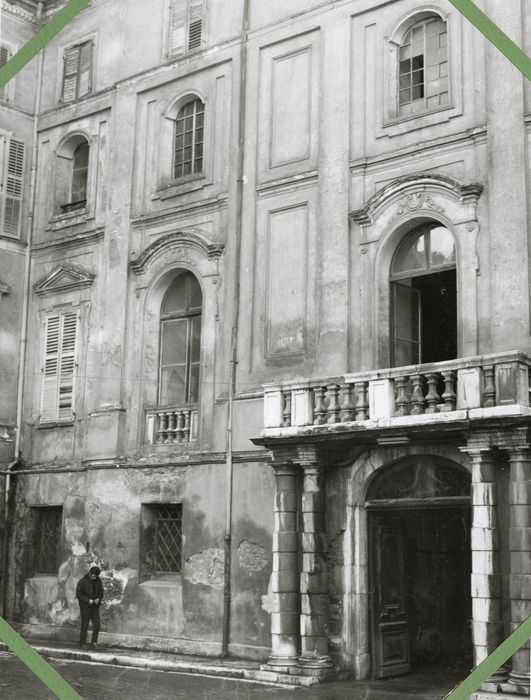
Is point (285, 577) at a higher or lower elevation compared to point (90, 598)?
higher

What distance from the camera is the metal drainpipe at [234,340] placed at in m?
17.0

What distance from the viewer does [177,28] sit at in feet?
67.2

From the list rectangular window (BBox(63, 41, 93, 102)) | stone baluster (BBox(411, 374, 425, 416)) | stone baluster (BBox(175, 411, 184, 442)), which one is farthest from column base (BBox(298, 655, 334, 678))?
rectangular window (BBox(63, 41, 93, 102))

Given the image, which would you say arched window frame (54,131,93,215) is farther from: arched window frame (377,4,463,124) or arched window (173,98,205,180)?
arched window frame (377,4,463,124)

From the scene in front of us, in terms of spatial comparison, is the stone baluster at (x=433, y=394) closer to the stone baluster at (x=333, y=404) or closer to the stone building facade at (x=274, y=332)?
the stone building facade at (x=274, y=332)

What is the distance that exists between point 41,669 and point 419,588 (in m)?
6.22

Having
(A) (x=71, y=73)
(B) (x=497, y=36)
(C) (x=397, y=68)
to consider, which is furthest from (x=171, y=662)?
(A) (x=71, y=73)

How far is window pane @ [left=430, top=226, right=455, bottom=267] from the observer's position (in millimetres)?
15984

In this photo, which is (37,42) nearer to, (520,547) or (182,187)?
(520,547)

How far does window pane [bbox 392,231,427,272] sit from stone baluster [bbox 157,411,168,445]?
208 inches

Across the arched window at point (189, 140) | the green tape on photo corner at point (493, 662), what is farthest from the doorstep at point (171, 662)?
the arched window at point (189, 140)

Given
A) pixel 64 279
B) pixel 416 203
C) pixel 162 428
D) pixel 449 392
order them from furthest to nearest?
pixel 64 279 → pixel 162 428 → pixel 416 203 → pixel 449 392

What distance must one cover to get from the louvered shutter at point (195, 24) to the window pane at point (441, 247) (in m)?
6.85

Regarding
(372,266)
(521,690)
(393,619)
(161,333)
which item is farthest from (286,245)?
(521,690)
